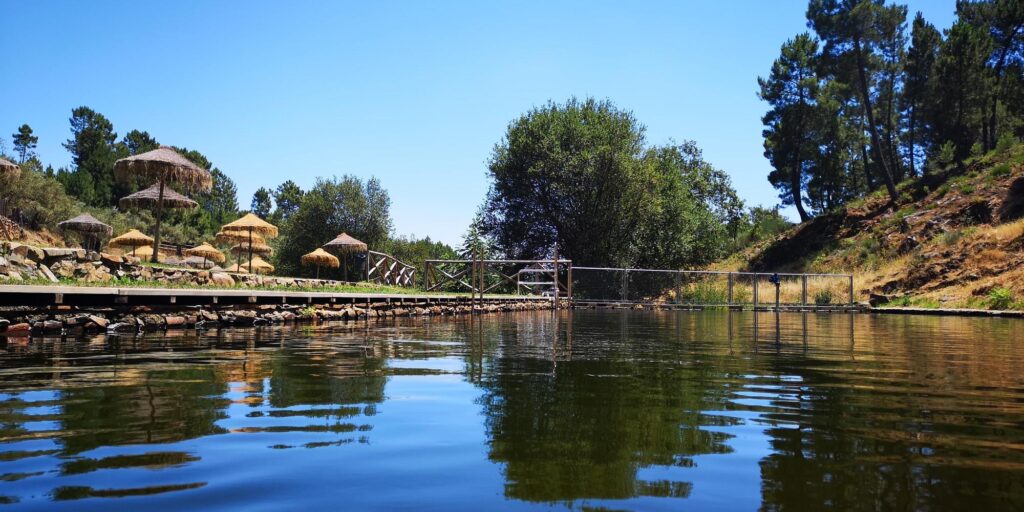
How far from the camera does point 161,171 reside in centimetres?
1966

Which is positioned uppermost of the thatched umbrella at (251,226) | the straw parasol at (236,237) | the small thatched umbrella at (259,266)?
the thatched umbrella at (251,226)

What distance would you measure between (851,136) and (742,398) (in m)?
49.0

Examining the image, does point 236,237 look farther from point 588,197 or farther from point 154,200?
point 588,197

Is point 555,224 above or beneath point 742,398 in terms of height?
above

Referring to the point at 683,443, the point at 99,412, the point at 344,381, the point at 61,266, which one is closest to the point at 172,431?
the point at 99,412

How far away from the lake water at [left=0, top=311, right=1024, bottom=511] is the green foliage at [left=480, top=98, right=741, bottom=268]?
27.4 m

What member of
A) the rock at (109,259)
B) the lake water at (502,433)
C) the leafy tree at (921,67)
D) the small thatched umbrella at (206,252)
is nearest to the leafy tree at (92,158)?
the small thatched umbrella at (206,252)

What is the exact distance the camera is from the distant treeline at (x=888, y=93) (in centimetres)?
4012

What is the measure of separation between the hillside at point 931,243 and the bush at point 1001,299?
0.03 metres

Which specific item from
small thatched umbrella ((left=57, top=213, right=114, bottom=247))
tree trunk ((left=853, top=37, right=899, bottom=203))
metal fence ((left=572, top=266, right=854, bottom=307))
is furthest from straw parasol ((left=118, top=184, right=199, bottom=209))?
tree trunk ((left=853, top=37, right=899, bottom=203))

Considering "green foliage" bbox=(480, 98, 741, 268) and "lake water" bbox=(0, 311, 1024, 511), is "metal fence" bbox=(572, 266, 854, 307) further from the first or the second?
"lake water" bbox=(0, 311, 1024, 511)

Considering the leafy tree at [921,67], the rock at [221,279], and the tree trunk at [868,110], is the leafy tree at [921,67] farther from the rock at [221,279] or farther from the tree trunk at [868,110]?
the rock at [221,279]

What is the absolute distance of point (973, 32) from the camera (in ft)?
128

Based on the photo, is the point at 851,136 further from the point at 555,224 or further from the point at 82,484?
the point at 82,484
